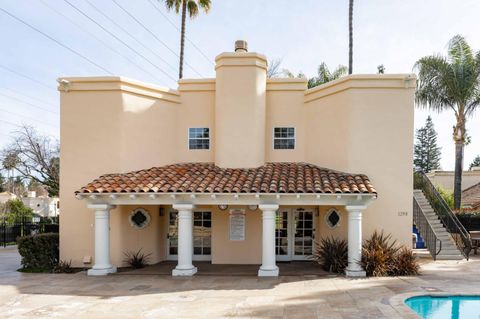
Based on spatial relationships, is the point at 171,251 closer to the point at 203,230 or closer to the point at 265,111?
the point at 203,230

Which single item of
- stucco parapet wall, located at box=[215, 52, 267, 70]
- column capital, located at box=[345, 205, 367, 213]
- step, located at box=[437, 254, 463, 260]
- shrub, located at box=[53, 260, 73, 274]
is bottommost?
shrub, located at box=[53, 260, 73, 274]

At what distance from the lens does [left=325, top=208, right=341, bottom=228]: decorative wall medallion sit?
1466cm

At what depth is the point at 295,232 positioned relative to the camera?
16172 mm

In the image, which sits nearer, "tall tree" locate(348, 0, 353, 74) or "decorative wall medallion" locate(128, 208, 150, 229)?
"decorative wall medallion" locate(128, 208, 150, 229)

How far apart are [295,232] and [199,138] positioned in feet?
18.0

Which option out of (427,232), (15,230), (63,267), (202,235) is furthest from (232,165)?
(15,230)

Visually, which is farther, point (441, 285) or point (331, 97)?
point (331, 97)

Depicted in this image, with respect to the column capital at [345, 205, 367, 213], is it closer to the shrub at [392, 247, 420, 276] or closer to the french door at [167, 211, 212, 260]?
the shrub at [392, 247, 420, 276]

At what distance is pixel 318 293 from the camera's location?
34.5 feet

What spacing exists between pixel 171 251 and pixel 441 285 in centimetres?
1010

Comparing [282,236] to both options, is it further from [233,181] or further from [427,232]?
[427,232]

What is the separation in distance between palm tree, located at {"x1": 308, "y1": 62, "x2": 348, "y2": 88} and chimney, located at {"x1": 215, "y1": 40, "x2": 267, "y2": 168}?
12.4 m

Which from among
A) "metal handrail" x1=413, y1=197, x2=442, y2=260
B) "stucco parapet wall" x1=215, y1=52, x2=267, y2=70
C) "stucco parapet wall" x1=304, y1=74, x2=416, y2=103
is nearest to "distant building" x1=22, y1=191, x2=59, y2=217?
"stucco parapet wall" x1=215, y1=52, x2=267, y2=70

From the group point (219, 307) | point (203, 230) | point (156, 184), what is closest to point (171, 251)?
point (203, 230)
